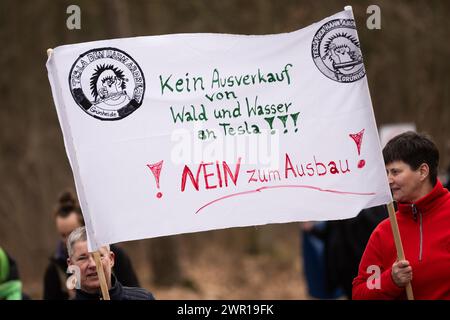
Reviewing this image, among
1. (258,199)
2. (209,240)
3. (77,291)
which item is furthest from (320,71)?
(209,240)

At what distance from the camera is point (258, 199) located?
239 inches

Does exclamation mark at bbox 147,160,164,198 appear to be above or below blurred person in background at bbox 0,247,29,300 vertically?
above

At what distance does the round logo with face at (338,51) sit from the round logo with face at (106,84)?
1.10 meters

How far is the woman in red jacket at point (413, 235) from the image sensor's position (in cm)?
550

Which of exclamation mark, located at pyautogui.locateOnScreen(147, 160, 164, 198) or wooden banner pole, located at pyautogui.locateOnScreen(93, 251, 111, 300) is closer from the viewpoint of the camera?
wooden banner pole, located at pyautogui.locateOnScreen(93, 251, 111, 300)

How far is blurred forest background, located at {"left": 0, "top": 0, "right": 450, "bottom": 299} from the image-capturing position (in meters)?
19.2

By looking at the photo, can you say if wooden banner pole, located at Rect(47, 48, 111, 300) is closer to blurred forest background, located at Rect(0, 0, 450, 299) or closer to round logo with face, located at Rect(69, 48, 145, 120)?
round logo with face, located at Rect(69, 48, 145, 120)

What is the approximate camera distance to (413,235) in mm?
5629

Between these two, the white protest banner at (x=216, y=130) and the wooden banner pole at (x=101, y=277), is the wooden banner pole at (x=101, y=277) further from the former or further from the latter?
the white protest banner at (x=216, y=130)

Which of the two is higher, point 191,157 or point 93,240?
point 191,157

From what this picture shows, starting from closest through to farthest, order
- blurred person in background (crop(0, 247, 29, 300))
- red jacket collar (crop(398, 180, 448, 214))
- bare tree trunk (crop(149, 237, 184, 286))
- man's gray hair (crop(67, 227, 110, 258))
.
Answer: red jacket collar (crop(398, 180, 448, 214)), man's gray hair (crop(67, 227, 110, 258)), blurred person in background (crop(0, 247, 29, 300)), bare tree trunk (crop(149, 237, 184, 286))

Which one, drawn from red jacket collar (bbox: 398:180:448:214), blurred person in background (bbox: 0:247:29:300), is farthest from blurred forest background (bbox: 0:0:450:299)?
red jacket collar (bbox: 398:180:448:214)
